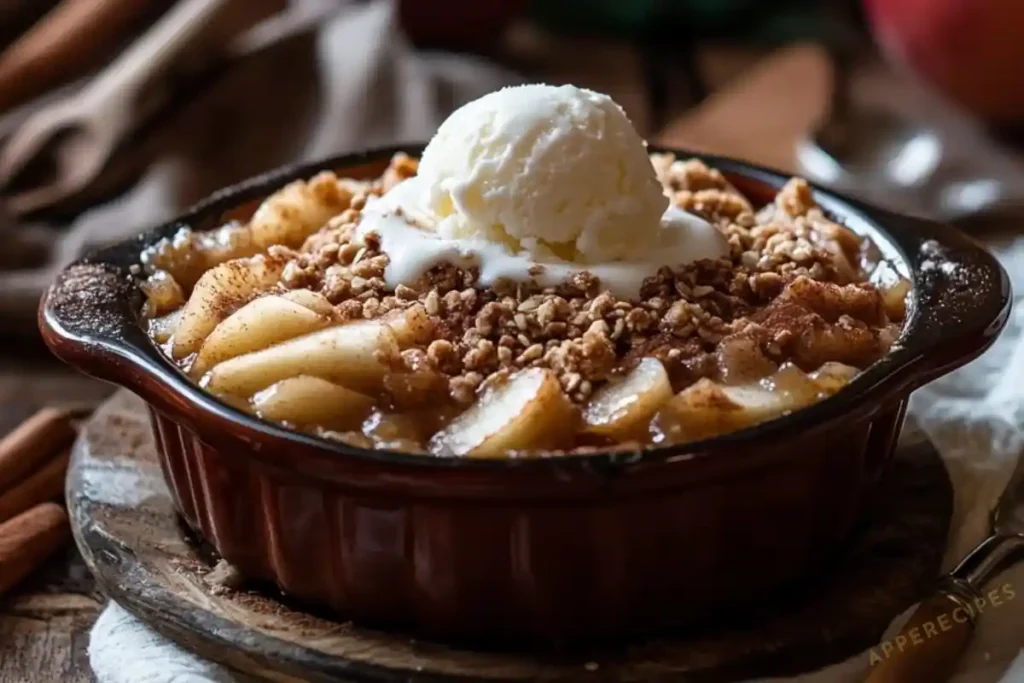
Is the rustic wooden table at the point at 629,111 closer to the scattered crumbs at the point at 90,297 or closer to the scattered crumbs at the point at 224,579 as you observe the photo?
the scattered crumbs at the point at 224,579

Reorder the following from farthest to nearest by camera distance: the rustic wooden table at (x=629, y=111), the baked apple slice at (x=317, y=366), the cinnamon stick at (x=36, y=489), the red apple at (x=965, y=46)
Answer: the red apple at (x=965, y=46), the cinnamon stick at (x=36, y=489), the rustic wooden table at (x=629, y=111), the baked apple slice at (x=317, y=366)

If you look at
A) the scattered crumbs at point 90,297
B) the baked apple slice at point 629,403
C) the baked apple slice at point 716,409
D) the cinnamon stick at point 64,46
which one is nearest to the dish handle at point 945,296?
the baked apple slice at point 716,409

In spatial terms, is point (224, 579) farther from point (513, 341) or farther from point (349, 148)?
point (349, 148)

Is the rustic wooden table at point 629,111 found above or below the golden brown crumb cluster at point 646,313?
below

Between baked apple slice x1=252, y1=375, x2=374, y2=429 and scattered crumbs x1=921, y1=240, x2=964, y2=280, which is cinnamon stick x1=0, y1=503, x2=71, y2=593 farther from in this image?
scattered crumbs x1=921, y1=240, x2=964, y2=280

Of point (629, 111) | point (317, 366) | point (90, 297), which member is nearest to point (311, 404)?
point (317, 366)

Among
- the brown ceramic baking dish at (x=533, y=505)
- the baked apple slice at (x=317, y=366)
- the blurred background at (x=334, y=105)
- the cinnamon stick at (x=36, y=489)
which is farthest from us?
the blurred background at (x=334, y=105)
